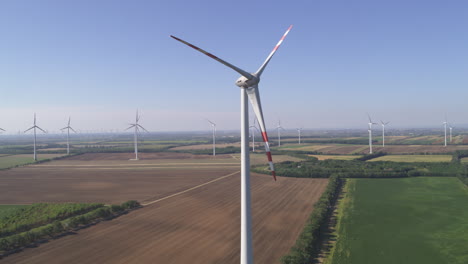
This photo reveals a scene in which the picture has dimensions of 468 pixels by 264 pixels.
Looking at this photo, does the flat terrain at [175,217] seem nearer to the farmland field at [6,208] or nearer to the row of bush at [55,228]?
the row of bush at [55,228]

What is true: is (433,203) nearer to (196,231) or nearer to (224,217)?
(224,217)

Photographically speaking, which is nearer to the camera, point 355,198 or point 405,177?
point 355,198

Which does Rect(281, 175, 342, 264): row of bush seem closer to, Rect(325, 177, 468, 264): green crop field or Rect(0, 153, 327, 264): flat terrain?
Rect(325, 177, 468, 264): green crop field

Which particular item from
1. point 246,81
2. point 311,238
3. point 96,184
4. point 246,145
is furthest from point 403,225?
point 96,184

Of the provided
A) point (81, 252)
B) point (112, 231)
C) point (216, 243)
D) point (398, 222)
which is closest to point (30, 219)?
point (112, 231)

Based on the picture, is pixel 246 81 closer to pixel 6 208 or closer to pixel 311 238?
pixel 311 238

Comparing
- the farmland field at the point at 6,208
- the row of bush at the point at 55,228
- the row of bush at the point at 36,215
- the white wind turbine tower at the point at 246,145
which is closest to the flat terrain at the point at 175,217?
the row of bush at the point at 55,228

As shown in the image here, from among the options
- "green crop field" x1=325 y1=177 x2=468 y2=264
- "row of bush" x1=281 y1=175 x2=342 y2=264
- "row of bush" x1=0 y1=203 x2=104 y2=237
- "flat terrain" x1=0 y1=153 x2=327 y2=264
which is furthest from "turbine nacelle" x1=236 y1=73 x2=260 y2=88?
"row of bush" x1=0 y1=203 x2=104 y2=237
